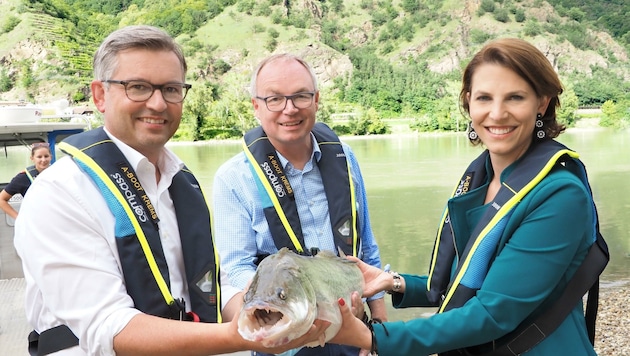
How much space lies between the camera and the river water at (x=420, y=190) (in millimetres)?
16250

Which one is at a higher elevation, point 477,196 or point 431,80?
point 477,196

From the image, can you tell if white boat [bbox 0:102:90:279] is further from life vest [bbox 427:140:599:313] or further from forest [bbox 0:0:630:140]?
forest [bbox 0:0:630:140]

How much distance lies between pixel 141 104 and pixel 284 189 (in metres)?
1.18

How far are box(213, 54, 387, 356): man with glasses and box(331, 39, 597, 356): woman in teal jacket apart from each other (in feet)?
2.91

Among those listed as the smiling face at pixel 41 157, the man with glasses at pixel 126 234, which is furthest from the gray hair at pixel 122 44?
the smiling face at pixel 41 157

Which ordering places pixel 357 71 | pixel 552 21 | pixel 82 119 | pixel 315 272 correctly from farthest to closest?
pixel 552 21
pixel 357 71
pixel 82 119
pixel 315 272

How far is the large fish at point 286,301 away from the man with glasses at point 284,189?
3.60ft

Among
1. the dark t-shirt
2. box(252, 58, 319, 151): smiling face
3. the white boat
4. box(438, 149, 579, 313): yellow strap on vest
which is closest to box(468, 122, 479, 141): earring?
box(438, 149, 579, 313): yellow strap on vest

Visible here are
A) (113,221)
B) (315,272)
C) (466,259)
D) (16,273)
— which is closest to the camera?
(315,272)

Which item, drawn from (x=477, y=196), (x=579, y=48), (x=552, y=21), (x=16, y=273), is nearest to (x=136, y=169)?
(x=477, y=196)

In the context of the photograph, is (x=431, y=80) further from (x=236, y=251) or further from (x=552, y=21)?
(x=236, y=251)

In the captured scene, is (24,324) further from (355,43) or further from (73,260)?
(355,43)

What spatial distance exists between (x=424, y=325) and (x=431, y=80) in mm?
117228

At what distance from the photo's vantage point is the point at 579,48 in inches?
5423
